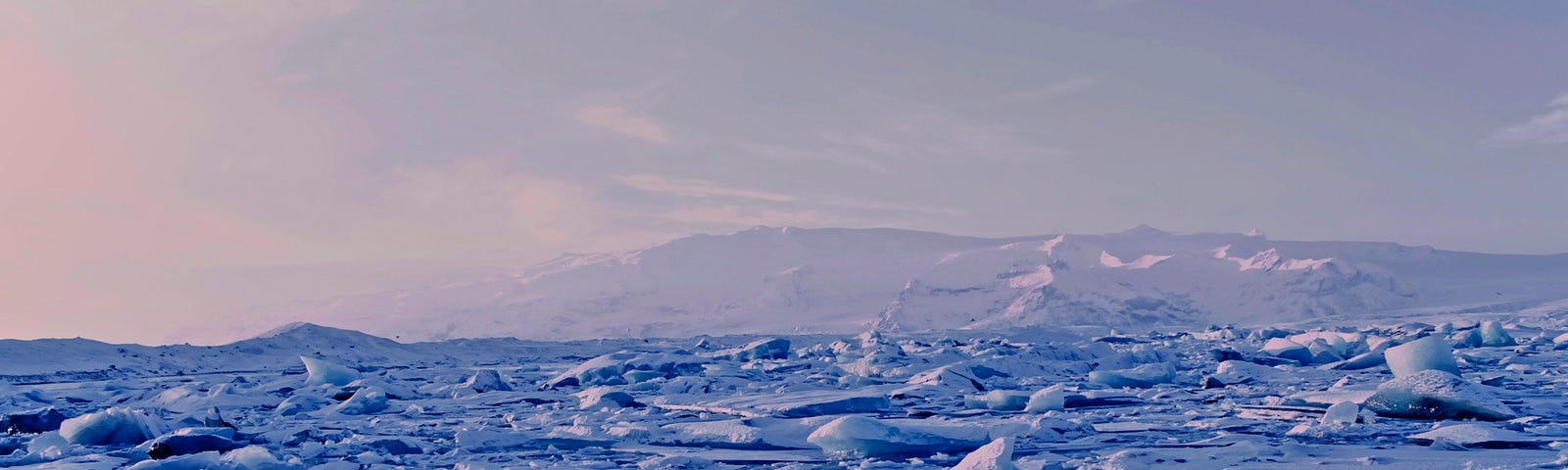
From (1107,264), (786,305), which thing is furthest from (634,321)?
(1107,264)

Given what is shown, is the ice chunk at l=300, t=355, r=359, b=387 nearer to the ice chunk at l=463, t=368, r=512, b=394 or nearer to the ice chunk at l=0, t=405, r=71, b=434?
the ice chunk at l=463, t=368, r=512, b=394

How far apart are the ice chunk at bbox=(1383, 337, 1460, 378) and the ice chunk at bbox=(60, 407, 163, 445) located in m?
8.73

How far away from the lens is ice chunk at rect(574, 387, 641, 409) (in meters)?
9.09

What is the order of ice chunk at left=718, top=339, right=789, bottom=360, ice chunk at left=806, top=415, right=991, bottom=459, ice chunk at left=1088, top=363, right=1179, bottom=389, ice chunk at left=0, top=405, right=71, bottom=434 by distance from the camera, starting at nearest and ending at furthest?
ice chunk at left=806, top=415, right=991, bottom=459 → ice chunk at left=0, top=405, right=71, bottom=434 → ice chunk at left=1088, top=363, right=1179, bottom=389 → ice chunk at left=718, top=339, right=789, bottom=360

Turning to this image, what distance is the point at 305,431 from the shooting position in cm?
693

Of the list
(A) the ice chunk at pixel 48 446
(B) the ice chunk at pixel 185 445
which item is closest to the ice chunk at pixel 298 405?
(A) the ice chunk at pixel 48 446

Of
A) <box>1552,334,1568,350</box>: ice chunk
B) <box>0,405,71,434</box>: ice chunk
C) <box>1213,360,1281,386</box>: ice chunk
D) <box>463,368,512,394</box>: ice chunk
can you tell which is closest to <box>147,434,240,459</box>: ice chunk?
<box>0,405,71,434</box>: ice chunk

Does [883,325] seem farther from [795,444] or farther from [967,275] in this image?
[795,444]

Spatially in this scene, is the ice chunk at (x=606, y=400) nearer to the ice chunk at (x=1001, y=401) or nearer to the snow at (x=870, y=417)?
the snow at (x=870, y=417)

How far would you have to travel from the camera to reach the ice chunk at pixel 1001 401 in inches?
316

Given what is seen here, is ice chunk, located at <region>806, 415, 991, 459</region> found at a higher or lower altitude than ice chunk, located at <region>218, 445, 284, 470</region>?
lower

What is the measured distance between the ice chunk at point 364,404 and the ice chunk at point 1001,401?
4.53m

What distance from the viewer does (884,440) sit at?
5.58m

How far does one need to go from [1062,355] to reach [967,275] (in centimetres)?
7194
